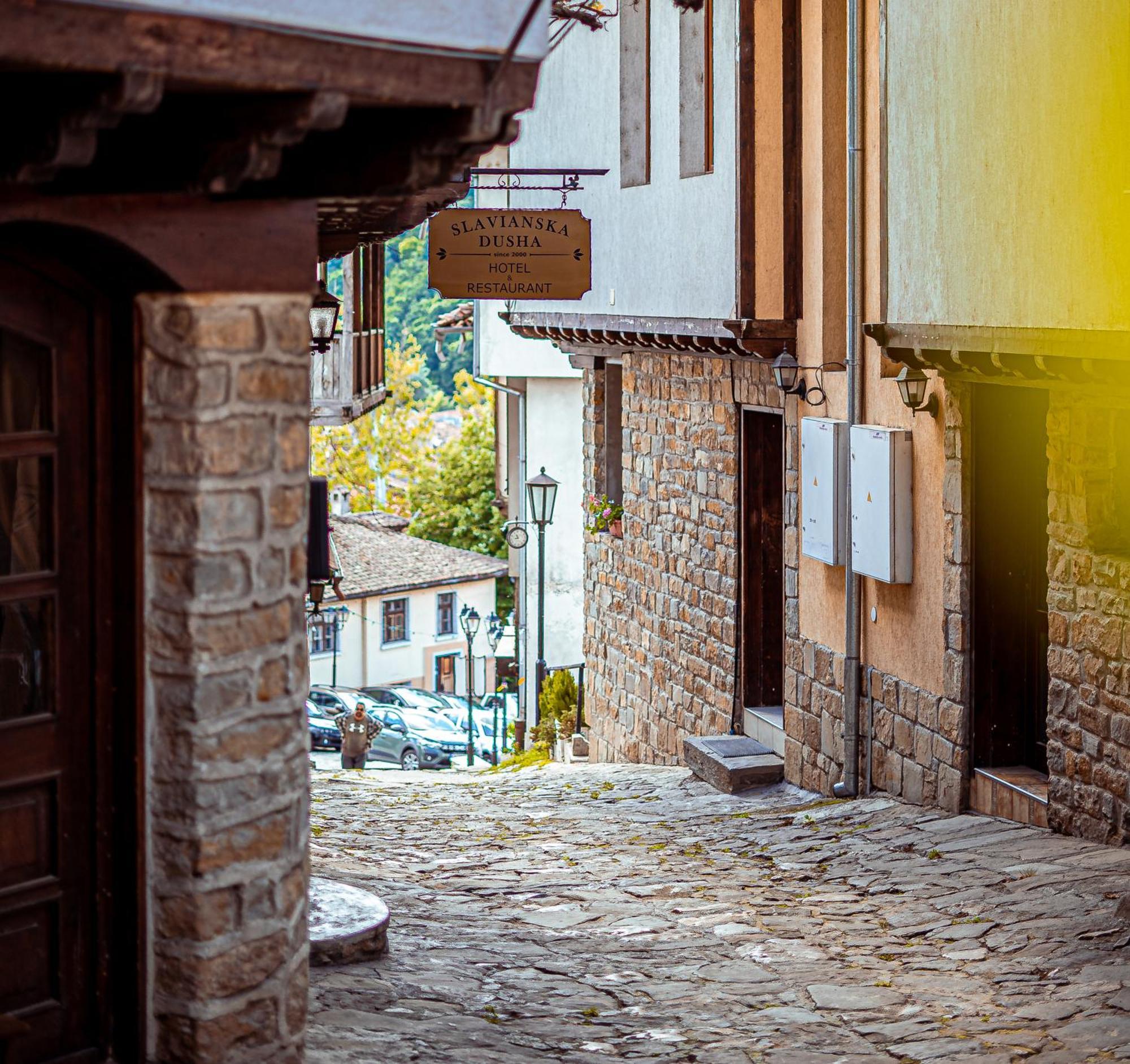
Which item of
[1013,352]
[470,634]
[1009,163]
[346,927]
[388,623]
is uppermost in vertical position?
[1009,163]

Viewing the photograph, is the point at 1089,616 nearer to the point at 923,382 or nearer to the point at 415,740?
the point at 923,382

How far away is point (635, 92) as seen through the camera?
41.1ft

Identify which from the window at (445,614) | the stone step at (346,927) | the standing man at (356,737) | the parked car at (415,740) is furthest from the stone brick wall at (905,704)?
the window at (445,614)

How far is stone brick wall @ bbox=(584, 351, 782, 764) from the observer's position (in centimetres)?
1177

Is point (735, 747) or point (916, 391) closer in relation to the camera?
point (916, 391)

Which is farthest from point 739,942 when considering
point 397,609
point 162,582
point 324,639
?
point 397,609

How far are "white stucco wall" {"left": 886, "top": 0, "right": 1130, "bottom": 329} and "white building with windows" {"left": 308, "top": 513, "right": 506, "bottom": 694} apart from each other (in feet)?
101

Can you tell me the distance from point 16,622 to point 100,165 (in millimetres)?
1176

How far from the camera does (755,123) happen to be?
10422 millimetres

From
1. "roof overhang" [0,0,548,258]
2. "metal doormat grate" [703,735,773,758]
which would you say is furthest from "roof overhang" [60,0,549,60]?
"metal doormat grate" [703,735,773,758]

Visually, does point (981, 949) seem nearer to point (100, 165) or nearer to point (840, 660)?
point (840, 660)

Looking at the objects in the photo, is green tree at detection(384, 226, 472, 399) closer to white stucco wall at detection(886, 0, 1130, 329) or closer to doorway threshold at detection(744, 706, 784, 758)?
doorway threshold at detection(744, 706, 784, 758)

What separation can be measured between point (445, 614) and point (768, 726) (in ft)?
112

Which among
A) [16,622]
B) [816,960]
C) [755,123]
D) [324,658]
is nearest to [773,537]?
[755,123]
